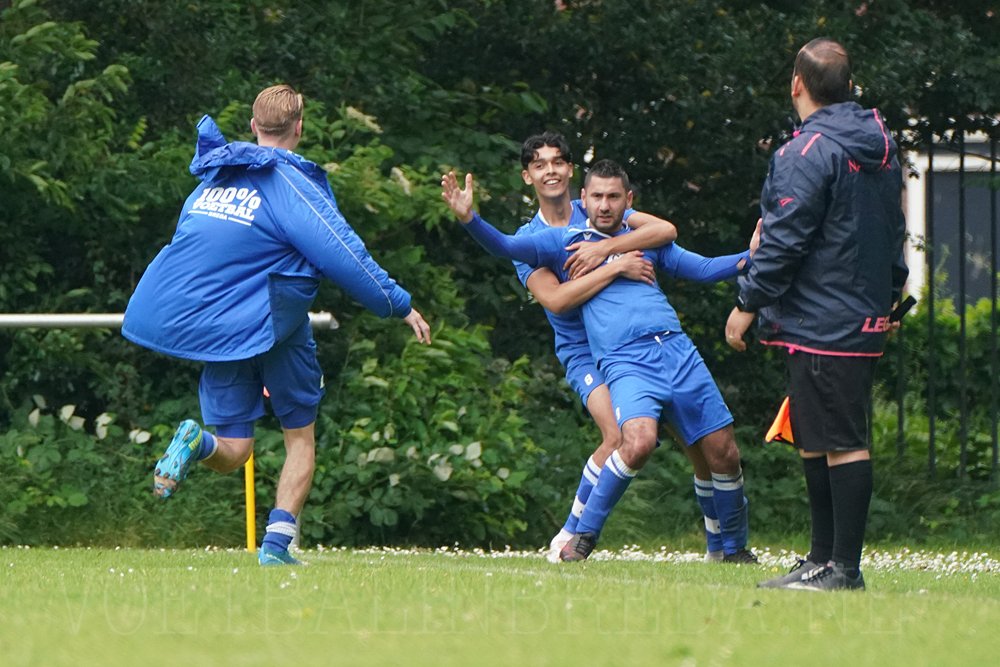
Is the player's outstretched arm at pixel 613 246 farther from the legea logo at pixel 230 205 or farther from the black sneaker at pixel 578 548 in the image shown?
the legea logo at pixel 230 205

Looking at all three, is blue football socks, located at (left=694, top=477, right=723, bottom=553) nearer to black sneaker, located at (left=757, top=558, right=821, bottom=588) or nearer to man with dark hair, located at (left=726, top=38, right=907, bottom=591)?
black sneaker, located at (left=757, top=558, right=821, bottom=588)

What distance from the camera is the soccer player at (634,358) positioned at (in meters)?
7.64

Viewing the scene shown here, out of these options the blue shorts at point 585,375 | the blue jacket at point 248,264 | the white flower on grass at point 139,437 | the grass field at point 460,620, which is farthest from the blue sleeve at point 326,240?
the white flower on grass at point 139,437

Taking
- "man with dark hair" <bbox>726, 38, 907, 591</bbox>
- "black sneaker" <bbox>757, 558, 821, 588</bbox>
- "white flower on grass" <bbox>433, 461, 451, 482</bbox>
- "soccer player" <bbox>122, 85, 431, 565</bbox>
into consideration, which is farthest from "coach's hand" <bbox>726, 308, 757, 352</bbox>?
"white flower on grass" <bbox>433, 461, 451, 482</bbox>

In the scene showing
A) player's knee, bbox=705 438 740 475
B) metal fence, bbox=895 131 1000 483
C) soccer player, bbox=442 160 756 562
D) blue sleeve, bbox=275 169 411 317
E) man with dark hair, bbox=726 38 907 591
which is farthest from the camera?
metal fence, bbox=895 131 1000 483

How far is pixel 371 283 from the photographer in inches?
261

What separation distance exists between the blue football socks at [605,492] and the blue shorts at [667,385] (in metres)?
0.21

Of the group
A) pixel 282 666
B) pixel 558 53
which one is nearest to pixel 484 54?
pixel 558 53

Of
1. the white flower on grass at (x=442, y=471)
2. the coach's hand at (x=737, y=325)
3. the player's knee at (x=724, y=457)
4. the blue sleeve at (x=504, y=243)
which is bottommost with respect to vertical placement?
the white flower on grass at (x=442, y=471)

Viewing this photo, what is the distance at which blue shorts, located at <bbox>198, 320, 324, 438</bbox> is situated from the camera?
6.74 metres

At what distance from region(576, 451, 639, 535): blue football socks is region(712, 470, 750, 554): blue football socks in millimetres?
490

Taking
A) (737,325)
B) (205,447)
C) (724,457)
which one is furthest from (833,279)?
(205,447)

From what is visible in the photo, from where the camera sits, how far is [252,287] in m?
6.57

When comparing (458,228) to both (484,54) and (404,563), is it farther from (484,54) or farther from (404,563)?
(404,563)
